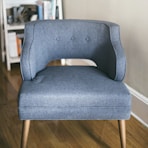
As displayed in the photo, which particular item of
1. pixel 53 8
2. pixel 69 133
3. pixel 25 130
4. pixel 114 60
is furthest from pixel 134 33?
pixel 53 8

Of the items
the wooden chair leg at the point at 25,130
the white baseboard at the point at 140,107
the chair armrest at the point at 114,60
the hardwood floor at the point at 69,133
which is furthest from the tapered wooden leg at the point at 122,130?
the wooden chair leg at the point at 25,130

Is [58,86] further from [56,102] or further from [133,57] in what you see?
[133,57]

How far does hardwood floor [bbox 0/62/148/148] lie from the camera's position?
6.46ft

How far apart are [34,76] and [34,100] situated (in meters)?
0.25

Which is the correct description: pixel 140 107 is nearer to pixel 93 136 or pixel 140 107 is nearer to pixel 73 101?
pixel 93 136

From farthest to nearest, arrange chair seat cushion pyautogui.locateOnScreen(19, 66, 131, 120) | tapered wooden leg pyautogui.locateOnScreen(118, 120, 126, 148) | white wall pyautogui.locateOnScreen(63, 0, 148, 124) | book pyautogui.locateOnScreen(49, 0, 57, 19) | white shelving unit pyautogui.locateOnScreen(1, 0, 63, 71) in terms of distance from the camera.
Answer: book pyautogui.locateOnScreen(49, 0, 57, 19), white shelving unit pyautogui.locateOnScreen(1, 0, 63, 71), white wall pyautogui.locateOnScreen(63, 0, 148, 124), tapered wooden leg pyautogui.locateOnScreen(118, 120, 126, 148), chair seat cushion pyautogui.locateOnScreen(19, 66, 131, 120)

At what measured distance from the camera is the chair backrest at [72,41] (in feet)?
6.25

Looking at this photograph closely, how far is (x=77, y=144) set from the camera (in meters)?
1.97

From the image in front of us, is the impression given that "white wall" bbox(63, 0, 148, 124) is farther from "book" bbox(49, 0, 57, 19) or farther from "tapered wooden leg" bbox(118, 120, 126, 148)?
"book" bbox(49, 0, 57, 19)

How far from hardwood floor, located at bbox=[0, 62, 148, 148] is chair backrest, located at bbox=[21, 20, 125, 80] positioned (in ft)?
1.54

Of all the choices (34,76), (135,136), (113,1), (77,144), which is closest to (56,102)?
(34,76)

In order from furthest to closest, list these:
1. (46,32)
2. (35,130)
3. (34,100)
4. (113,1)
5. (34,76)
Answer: (113,1), (35,130), (46,32), (34,76), (34,100)

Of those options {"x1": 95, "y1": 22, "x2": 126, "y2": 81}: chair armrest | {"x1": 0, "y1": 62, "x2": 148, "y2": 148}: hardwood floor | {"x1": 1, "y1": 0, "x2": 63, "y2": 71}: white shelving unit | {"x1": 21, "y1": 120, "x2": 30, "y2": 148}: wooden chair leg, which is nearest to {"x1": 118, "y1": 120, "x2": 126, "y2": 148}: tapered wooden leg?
{"x1": 0, "y1": 62, "x2": 148, "y2": 148}: hardwood floor

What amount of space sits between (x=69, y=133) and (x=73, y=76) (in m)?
0.47
